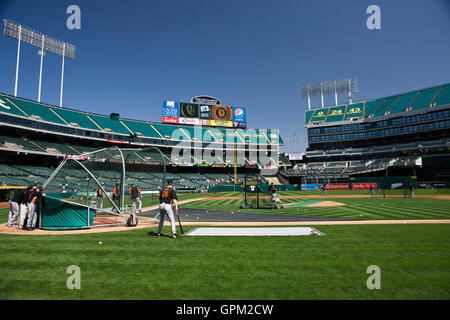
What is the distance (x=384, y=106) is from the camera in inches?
2702

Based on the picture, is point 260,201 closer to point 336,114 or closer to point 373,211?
point 373,211

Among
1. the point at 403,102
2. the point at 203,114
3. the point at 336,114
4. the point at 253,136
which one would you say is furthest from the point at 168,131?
the point at 403,102

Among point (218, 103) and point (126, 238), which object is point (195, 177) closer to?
point (218, 103)

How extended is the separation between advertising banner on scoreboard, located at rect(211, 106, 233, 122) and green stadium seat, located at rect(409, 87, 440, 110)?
150 feet

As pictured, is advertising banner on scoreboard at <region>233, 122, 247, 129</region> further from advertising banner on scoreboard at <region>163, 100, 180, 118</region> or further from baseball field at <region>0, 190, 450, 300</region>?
baseball field at <region>0, 190, 450, 300</region>

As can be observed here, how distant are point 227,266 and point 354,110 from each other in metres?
80.7

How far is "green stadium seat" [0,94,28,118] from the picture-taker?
1538 inches

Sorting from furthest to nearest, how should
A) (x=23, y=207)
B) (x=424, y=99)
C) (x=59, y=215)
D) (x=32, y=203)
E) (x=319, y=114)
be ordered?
(x=319, y=114) < (x=424, y=99) < (x=23, y=207) < (x=59, y=215) < (x=32, y=203)

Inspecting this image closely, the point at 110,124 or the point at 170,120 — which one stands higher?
the point at 170,120

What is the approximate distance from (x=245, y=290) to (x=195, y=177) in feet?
184

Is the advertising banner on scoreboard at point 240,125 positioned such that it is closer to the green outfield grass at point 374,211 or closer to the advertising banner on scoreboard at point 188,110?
the advertising banner on scoreboard at point 188,110

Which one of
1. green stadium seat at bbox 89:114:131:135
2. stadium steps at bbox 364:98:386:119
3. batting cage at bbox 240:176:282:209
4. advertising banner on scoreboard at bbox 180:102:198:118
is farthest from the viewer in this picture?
stadium steps at bbox 364:98:386:119

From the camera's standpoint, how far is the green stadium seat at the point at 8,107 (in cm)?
3907

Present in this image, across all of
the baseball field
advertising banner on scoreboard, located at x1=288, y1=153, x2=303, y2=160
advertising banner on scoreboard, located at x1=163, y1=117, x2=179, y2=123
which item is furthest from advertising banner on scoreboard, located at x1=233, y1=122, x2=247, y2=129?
the baseball field
